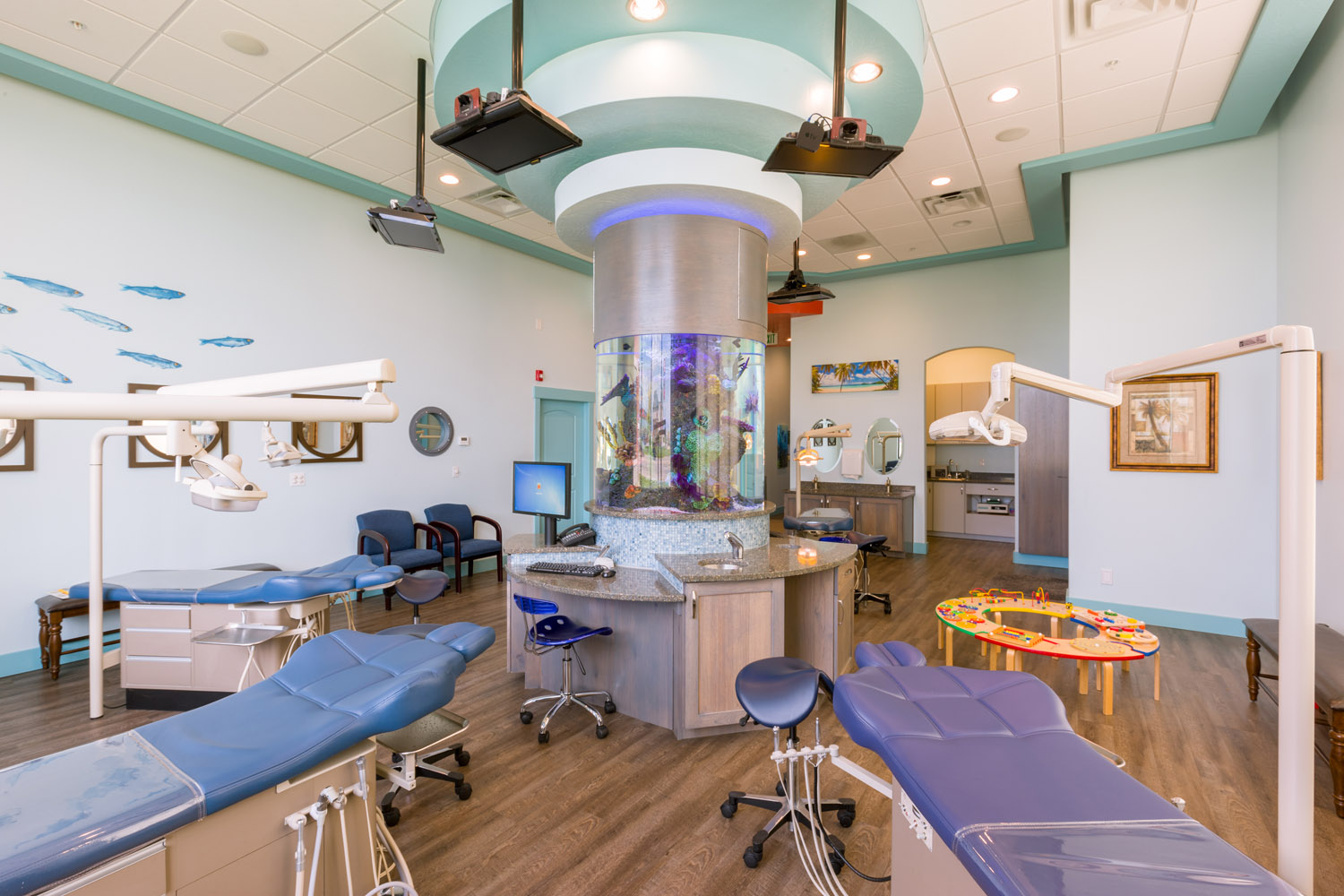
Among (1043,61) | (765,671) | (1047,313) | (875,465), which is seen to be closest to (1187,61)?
(1043,61)

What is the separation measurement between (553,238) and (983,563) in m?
6.52

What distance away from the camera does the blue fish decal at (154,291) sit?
447 centimetres

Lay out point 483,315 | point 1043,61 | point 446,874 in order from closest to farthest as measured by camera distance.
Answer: point 446,874 < point 1043,61 < point 483,315

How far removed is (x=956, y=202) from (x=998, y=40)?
8.41ft

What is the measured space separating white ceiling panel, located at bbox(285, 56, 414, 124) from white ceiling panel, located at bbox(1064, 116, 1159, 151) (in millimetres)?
5023

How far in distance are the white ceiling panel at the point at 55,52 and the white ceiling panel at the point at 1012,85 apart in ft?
18.0

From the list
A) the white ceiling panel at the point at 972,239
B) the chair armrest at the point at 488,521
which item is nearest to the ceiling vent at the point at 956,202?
the white ceiling panel at the point at 972,239

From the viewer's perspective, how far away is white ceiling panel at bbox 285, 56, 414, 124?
3910 mm

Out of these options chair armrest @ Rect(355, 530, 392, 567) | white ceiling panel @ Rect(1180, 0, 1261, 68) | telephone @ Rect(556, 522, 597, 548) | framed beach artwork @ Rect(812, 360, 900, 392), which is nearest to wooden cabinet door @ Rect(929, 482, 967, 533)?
framed beach artwork @ Rect(812, 360, 900, 392)

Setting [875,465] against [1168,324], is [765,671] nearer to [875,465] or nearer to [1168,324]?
[1168,324]

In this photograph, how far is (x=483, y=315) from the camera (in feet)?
23.2

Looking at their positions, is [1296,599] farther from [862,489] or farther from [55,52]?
[862,489]

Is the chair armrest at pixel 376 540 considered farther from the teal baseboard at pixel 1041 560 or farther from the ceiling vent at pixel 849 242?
the teal baseboard at pixel 1041 560

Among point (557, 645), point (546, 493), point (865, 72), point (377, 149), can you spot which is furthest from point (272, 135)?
point (557, 645)
